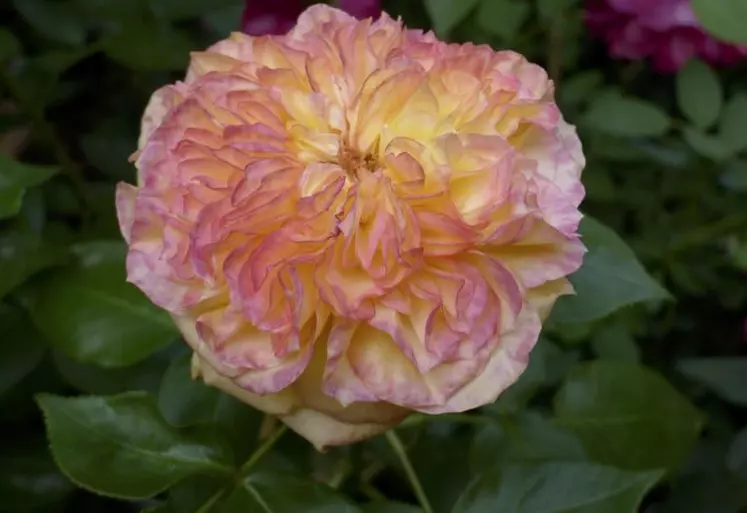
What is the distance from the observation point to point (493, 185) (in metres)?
0.39

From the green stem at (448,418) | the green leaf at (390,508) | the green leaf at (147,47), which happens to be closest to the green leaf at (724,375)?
the green stem at (448,418)

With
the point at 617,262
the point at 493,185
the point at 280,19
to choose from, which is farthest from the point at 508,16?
the point at 493,185

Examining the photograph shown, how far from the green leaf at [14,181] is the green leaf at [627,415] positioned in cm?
36

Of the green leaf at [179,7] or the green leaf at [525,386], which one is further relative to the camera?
the green leaf at [179,7]

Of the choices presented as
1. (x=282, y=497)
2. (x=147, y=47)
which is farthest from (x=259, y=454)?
(x=147, y=47)

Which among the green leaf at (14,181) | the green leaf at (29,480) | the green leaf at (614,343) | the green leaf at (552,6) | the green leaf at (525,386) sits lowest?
the green leaf at (29,480)

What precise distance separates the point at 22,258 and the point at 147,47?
228mm

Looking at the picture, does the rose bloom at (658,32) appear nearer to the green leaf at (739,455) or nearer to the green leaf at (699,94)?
the green leaf at (699,94)

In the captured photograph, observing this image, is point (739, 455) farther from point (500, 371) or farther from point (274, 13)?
point (274, 13)

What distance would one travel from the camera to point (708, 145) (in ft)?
2.40

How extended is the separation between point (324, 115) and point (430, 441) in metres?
0.33

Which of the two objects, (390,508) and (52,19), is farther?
(52,19)

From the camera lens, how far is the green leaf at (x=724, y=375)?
2.41ft

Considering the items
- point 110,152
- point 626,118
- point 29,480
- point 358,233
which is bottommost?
point 29,480
